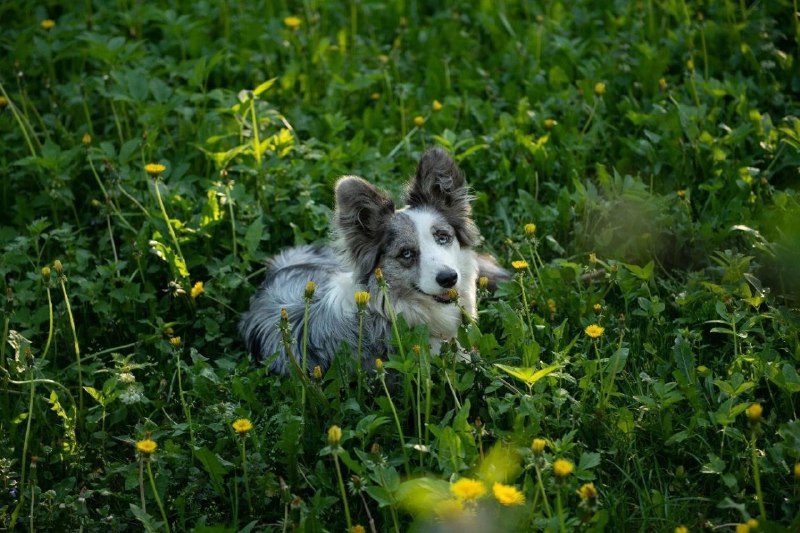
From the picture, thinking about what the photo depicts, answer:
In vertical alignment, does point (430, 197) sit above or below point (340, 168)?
above

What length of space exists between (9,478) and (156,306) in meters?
1.24

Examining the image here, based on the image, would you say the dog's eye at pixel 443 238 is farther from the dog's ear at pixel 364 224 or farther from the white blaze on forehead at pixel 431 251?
the dog's ear at pixel 364 224

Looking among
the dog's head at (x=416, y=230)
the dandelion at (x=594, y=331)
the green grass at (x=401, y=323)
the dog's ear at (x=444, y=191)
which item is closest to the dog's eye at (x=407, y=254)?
the dog's head at (x=416, y=230)

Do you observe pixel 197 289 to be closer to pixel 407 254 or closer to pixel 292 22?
pixel 407 254

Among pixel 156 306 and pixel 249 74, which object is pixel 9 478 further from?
pixel 249 74

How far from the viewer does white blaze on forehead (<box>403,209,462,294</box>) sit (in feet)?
12.9

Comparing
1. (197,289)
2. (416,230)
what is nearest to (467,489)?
(416,230)

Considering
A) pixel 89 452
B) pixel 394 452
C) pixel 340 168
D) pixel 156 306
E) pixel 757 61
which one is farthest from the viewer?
pixel 757 61

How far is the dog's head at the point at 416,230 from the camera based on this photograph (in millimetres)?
3971

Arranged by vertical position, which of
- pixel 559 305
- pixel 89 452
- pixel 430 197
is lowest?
pixel 89 452

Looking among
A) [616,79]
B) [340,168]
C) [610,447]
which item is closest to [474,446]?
[610,447]

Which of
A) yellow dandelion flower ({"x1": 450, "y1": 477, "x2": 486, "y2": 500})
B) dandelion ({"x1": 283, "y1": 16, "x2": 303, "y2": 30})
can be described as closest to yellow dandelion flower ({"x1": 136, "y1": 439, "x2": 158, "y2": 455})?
yellow dandelion flower ({"x1": 450, "y1": 477, "x2": 486, "y2": 500})

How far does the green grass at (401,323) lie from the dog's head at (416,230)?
1.07 feet

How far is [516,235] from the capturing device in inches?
192
